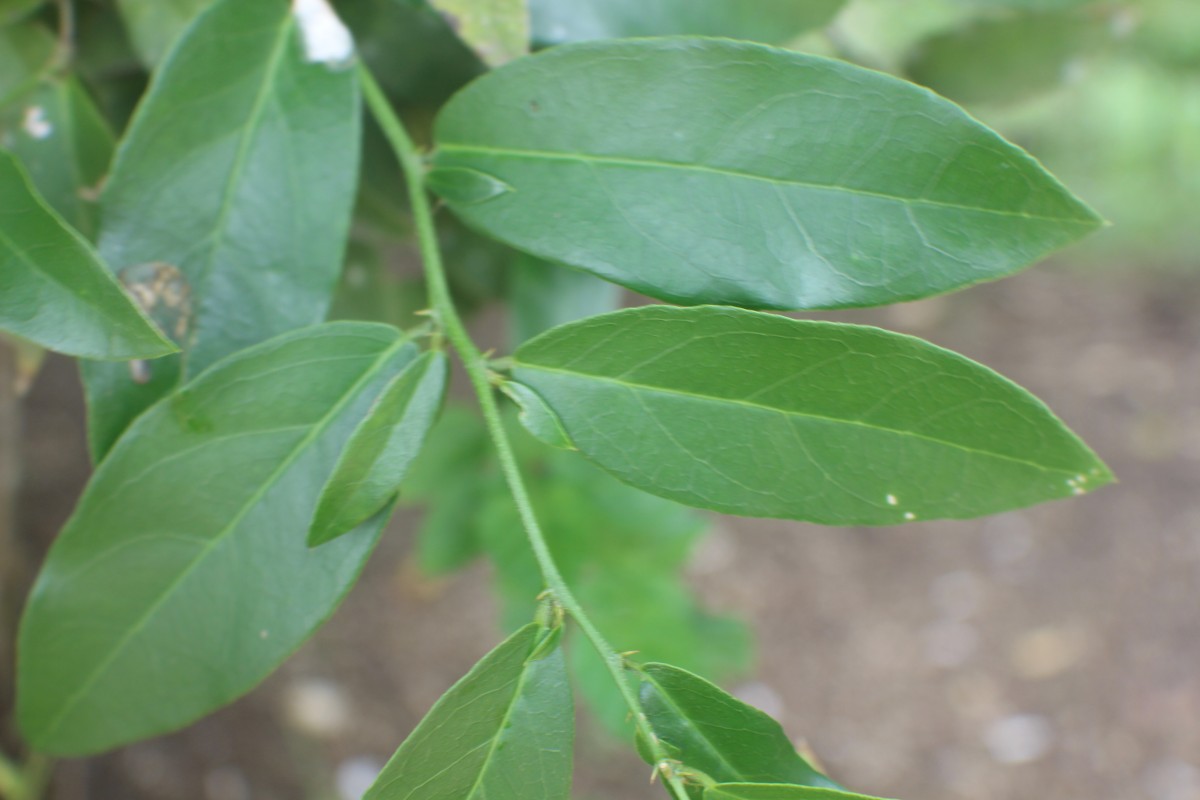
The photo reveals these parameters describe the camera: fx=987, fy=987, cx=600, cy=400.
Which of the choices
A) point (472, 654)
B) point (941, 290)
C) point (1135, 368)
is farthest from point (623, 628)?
point (1135, 368)

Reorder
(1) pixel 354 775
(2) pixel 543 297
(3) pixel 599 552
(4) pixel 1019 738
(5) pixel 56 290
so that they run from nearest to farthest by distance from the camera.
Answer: (5) pixel 56 290 < (2) pixel 543 297 < (3) pixel 599 552 < (1) pixel 354 775 < (4) pixel 1019 738

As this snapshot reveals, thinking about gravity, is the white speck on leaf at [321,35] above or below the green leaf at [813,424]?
above

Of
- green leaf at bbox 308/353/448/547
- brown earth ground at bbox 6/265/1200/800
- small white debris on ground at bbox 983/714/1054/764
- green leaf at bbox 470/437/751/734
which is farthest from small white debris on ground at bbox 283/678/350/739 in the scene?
green leaf at bbox 308/353/448/547

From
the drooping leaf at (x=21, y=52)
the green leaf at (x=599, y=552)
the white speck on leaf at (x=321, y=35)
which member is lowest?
the green leaf at (x=599, y=552)

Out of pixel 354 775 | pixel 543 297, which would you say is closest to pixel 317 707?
pixel 354 775

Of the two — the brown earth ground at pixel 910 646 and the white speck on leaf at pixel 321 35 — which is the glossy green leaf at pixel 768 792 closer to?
the white speck on leaf at pixel 321 35

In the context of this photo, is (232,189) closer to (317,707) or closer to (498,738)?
(498,738)

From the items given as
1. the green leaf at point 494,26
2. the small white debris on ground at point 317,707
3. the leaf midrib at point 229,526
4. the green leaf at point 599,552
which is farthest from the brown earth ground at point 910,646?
the green leaf at point 494,26
